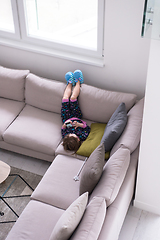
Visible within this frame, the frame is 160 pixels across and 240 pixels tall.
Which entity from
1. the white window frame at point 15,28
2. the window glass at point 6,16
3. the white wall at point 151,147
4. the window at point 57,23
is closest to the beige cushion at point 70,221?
the white wall at point 151,147

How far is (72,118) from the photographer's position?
3.23 m

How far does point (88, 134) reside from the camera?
3170 millimetres

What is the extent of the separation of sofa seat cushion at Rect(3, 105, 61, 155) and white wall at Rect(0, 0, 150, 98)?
2.06 feet

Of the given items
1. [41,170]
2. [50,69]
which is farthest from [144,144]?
[50,69]

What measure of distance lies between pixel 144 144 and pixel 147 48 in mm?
1189

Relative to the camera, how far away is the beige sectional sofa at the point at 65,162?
2145mm

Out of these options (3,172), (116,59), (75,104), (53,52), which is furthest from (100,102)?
(3,172)

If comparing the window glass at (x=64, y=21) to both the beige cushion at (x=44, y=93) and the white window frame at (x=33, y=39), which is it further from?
the beige cushion at (x=44, y=93)

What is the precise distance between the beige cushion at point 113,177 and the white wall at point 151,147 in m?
0.15

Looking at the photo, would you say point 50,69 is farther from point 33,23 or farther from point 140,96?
point 140,96

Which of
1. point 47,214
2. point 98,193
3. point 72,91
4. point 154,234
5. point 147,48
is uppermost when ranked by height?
point 147,48

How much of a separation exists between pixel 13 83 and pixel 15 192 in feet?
4.31

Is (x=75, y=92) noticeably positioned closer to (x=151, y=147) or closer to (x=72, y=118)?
(x=72, y=118)

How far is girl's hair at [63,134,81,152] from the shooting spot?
2.98 metres
